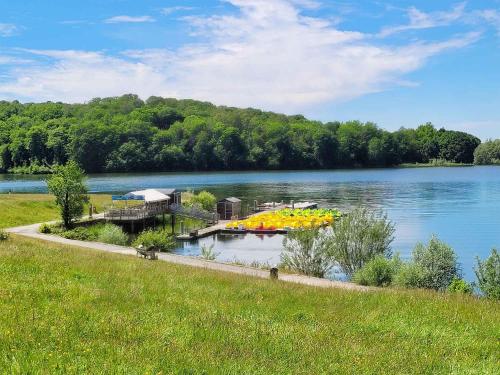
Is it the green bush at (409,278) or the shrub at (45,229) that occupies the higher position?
the green bush at (409,278)

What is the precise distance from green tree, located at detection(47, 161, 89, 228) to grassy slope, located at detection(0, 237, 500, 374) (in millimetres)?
31174

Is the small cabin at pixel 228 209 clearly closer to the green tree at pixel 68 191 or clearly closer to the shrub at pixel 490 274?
the green tree at pixel 68 191

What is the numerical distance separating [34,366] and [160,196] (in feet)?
173

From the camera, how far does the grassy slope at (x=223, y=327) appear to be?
25.9ft

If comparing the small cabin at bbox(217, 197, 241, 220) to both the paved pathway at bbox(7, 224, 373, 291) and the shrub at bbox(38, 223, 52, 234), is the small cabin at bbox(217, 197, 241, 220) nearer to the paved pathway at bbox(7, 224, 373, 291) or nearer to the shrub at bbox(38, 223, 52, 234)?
the shrub at bbox(38, 223, 52, 234)

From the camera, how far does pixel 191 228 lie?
59219 mm

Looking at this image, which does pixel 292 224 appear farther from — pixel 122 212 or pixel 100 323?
pixel 100 323

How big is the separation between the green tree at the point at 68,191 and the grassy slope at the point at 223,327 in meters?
31.2

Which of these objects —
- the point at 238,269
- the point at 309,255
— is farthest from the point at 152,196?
the point at 238,269

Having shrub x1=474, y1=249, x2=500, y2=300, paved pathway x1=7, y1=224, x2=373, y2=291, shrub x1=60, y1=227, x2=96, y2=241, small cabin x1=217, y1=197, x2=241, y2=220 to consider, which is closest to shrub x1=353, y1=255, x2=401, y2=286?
paved pathway x1=7, y1=224, x2=373, y2=291

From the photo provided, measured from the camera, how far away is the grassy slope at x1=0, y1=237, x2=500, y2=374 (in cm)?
789

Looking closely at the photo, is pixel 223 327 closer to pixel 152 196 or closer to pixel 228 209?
pixel 152 196

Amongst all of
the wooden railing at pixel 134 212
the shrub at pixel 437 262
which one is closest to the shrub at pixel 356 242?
the shrub at pixel 437 262

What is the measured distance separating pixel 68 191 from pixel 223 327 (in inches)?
1526
